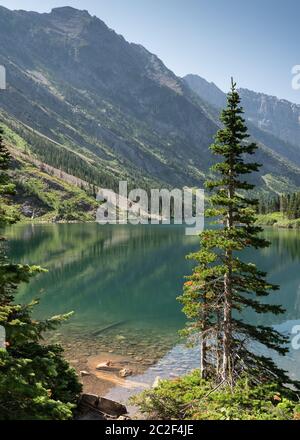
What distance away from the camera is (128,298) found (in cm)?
7525

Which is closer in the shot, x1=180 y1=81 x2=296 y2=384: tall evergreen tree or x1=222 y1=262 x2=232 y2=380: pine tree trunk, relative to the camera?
x1=222 y1=262 x2=232 y2=380: pine tree trunk

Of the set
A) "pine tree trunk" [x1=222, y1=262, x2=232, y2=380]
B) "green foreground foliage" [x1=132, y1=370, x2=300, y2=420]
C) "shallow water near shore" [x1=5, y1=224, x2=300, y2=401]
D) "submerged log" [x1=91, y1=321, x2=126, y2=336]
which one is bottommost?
"submerged log" [x1=91, y1=321, x2=126, y2=336]

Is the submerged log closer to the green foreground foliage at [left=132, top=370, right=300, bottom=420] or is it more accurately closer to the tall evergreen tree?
the green foreground foliage at [left=132, top=370, right=300, bottom=420]

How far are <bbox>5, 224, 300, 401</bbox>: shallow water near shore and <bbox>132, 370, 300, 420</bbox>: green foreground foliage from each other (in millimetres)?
8916

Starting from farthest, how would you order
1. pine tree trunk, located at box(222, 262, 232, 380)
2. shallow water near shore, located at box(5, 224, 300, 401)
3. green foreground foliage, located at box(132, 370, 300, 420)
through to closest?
shallow water near shore, located at box(5, 224, 300, 401) → pine tree trunk, located at box(222, 262, 232, 380) → green foreground foliage, located at box(132, 370, 300, 420)

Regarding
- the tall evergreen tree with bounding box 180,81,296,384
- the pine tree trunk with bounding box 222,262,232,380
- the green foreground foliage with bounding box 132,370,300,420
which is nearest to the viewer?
the green foreground foliage with bounding box 132,370,300,420

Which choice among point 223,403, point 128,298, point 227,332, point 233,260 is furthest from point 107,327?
point 223,403

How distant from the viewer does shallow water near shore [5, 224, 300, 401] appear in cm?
4206

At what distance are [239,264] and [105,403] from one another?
12.0m

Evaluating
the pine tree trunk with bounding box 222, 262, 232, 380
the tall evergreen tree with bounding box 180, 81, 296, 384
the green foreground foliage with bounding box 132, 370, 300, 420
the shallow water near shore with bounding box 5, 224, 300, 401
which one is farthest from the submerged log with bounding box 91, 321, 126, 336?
the pine tree trunk with bounding box 222, 262, 232, 380

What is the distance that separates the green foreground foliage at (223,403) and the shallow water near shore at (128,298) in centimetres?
892

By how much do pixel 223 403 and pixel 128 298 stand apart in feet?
177

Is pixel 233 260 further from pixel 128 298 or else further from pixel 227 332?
pixel 128 298
